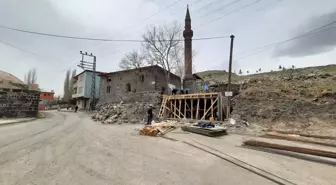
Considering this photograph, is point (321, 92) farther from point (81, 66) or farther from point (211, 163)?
point (81, 66)

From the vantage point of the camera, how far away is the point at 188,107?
58.2 feet

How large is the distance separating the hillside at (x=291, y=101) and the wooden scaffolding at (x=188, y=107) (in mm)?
2128

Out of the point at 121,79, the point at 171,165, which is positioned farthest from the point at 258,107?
the point at 121,79

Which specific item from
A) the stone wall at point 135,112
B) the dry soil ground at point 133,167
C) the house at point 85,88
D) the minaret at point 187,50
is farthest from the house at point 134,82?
the dry soil ground at point 133,167

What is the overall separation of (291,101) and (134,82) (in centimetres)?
2045

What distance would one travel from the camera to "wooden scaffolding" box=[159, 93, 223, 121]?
1541cm

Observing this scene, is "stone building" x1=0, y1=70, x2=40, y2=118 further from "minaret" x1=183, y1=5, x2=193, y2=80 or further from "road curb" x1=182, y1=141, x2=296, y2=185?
"road curb" x1=182, y1=141, x2=296, y2=185

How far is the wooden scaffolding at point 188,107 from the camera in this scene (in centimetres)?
1541

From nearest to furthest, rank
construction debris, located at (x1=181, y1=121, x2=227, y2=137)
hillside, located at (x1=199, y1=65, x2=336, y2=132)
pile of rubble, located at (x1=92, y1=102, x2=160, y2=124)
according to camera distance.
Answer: construction debris, located at (x1=181, y1=121, x2=227, y2=137)
hillside, located at (x1=199, y1=65, x2=336, y2=132)
pile of rubble, located at (x1=92, y1=102, x2=160, y2=124)

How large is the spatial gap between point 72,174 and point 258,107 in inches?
493

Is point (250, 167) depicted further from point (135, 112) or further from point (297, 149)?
point (135, 112)

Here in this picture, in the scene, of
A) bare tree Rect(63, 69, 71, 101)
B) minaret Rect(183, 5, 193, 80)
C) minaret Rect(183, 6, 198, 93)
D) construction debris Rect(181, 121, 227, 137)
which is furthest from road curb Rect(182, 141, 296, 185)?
bare tree Rect(63, 69, 71, 101)

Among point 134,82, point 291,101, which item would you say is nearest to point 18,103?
point 134,82

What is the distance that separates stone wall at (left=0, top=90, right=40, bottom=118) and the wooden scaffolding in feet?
46.0
